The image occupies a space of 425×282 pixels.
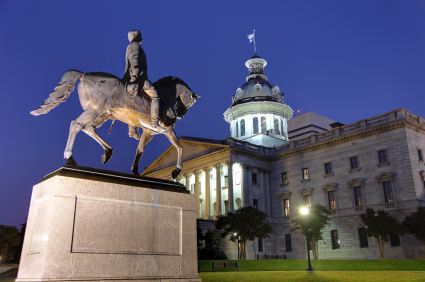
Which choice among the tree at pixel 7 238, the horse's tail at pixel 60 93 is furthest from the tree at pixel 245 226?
the horse's tail at pixel 60 93

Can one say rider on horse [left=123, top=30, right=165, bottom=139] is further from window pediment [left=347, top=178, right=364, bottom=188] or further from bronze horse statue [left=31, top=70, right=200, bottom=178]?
window pediment [left=347, top=178, right=364, bottom=188]

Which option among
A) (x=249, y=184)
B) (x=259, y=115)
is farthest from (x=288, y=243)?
(x=259, y=115)

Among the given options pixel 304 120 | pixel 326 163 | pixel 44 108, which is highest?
pixel 304 120

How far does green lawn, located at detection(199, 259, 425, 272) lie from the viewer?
27422mm

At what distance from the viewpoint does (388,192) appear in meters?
46.4

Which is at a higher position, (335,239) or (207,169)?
(207,169)

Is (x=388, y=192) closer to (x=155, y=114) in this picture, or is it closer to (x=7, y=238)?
(x=155, y=114)

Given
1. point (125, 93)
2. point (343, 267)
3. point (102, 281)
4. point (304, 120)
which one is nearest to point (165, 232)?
point (102, 281)

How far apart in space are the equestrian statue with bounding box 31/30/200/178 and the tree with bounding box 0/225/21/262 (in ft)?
147

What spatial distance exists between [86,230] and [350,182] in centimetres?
4792

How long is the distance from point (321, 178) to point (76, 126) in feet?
163

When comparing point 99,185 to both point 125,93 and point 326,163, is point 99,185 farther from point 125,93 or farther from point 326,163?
point 326,163

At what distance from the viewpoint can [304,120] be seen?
409 feet

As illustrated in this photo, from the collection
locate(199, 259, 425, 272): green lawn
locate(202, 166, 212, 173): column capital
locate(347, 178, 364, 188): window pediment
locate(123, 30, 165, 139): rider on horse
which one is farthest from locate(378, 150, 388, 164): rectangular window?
locate(123, 30, 165, 139): rider on horse
